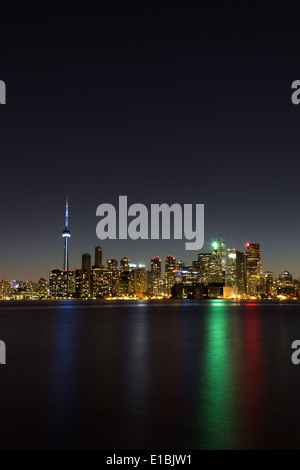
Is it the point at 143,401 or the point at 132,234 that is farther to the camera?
the point at 132,234

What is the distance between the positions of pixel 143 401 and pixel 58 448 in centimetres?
631

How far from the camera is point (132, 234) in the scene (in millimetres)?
48969

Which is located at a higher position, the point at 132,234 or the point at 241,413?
the point at 132,234

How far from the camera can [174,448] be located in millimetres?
11961

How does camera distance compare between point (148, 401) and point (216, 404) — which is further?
point (148, 401)

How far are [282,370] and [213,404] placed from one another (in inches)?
404

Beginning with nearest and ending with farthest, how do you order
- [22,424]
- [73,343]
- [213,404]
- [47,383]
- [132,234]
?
[22,424]
[213,404]
[47,383]
[73,343]
[132,234]

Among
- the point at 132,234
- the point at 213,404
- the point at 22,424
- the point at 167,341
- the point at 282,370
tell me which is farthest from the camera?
the point at 132,234

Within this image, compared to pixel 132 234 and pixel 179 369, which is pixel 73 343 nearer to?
pixel 132 234
